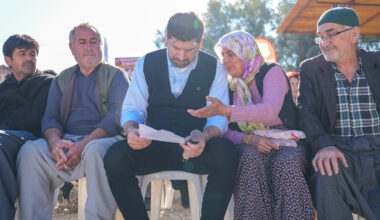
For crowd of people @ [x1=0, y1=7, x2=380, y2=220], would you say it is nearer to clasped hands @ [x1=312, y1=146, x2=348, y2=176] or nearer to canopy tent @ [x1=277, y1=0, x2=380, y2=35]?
clasped hands @ [x1=312, y1=146, x2=348, y2=176]

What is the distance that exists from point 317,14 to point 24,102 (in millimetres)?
6778

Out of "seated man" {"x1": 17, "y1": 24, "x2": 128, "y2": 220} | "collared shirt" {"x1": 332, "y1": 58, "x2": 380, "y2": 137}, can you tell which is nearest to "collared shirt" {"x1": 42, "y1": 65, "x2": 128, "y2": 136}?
"seated man" {"x1": 17, "y1": 24, "x2": 128, "y2": 220}

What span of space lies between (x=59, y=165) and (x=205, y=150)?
1.30 meters

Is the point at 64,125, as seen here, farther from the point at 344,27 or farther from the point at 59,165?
the point at 344,27

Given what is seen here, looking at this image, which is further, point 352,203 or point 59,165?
point 59,165

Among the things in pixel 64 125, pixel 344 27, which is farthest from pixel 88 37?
pixel 344 27

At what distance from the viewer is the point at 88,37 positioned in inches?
140

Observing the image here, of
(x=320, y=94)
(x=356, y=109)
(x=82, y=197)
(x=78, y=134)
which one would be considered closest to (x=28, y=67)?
(x=78, y=134)

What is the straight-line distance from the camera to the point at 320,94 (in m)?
2.95

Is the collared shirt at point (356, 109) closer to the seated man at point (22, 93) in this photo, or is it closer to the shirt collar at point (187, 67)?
the shirt collar at point (187, 67)

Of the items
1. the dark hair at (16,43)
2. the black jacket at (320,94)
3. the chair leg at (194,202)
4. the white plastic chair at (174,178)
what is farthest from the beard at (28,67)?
the black jacket at (320,94)

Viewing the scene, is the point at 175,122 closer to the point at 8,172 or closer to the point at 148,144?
the point at 148,144

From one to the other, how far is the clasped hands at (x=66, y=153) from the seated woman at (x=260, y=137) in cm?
119

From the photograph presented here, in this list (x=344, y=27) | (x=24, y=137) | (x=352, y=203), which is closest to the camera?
(x=352, y=203)
